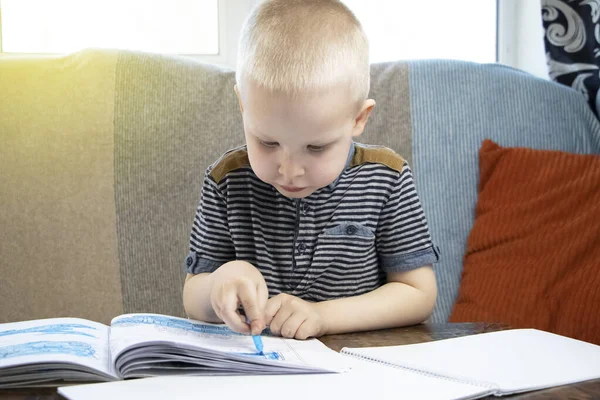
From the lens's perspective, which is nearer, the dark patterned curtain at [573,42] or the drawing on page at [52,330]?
the drawing on page at [52,330]

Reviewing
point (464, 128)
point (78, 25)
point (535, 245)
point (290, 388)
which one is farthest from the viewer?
point (78, 25)

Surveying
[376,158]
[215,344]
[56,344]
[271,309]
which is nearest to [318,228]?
[376,158]

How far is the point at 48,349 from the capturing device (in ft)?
2.41

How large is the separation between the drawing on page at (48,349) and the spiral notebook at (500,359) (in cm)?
29

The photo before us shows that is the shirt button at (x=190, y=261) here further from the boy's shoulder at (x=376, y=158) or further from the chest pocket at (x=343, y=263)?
the boy's shoulder at (x=376, y=158)

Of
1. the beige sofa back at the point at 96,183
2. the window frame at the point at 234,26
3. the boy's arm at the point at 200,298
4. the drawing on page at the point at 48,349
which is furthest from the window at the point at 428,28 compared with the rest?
the drawing on page at the point at 48,349

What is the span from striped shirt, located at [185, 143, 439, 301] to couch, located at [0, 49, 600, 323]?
1.29ft

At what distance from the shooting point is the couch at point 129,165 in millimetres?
1510

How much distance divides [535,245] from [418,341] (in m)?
0.70

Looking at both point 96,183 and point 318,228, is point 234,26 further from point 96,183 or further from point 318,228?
point 318,228

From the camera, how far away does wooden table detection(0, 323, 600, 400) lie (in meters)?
0.67

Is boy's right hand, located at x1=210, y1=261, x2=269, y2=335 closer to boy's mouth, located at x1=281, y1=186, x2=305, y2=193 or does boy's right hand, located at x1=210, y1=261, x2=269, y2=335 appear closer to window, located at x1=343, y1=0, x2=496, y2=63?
boy's mouth, located at x1=281, y1=186, x2=305, y2=193

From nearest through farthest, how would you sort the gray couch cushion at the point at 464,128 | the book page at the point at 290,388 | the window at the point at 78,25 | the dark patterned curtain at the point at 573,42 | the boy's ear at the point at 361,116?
the book page at the point at 290,388 < the boy's ear at the point at 361,116 < the gray couch cushion at the point at 464,128 < the dark patterned curtain at the point at 573,42 < the window at the point at 78,25

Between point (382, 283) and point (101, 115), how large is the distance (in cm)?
73
